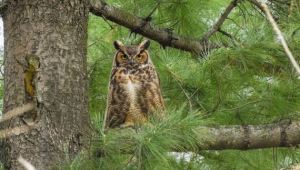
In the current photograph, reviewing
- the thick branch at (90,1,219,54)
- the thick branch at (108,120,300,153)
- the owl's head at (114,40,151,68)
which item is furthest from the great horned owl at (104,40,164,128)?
the thick branch at (108,120,300,153)

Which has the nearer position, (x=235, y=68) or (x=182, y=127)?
(x=182, y=127)

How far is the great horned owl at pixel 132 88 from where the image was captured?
2729mm

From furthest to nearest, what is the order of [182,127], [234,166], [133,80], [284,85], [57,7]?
[133,80]
[234,166]
[284,85]
[57,7]
[182,127]

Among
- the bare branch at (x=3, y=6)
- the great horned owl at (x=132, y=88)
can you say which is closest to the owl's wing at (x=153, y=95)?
the great horned owl at (x=132, y=88)

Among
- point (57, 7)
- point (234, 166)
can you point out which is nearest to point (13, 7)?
point (57, 7)

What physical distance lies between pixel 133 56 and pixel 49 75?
2.80 feet

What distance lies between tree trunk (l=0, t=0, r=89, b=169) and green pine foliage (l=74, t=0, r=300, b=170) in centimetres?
12

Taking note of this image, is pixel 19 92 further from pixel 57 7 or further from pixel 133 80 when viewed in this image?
pixel 133 80

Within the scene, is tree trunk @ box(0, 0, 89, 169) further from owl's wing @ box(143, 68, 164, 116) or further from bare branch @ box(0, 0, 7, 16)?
owl's wing @ box(143, 68, 164, 116)

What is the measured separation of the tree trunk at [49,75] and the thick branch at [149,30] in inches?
11.0

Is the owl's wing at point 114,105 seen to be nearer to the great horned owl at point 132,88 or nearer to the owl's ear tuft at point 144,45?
the great horned owl at point 132,88

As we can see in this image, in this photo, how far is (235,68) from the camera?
92.0 inches

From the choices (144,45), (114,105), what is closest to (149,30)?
(144,45)

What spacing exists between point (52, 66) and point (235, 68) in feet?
1.93
